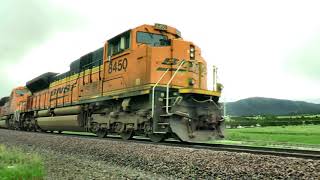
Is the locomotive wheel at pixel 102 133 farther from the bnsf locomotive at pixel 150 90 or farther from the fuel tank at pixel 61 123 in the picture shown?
the fuel tank at pixel 61 123

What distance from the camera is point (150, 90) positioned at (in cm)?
1111

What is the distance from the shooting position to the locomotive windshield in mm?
12188

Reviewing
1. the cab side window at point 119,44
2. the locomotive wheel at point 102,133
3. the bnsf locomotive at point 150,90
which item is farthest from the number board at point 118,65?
the locomotive wheel at point 102,133

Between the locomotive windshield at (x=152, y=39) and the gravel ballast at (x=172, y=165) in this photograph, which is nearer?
the gravel ballast at (x=172, y=165)

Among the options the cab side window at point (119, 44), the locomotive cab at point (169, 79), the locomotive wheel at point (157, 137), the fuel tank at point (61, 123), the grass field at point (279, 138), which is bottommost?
the grass field at point (279, 138)

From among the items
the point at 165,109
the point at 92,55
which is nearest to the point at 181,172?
the point at 165,109

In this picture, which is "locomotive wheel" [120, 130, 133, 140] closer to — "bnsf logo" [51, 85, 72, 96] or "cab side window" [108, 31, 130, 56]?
"cab side window" [108, 31, 130, 56]

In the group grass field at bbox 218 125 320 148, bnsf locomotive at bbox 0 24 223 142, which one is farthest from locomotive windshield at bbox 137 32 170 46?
grass field at bbox 218 125 320 148

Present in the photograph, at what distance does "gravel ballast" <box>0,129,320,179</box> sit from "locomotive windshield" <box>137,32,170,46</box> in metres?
4.49

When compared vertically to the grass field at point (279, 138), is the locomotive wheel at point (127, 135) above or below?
above

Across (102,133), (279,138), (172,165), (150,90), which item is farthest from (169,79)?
(279,138)

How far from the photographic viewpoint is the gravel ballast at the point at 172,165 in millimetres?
5469

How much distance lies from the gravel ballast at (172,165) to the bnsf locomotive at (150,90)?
87.8 inches

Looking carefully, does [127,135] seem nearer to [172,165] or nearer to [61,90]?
[172,165]
